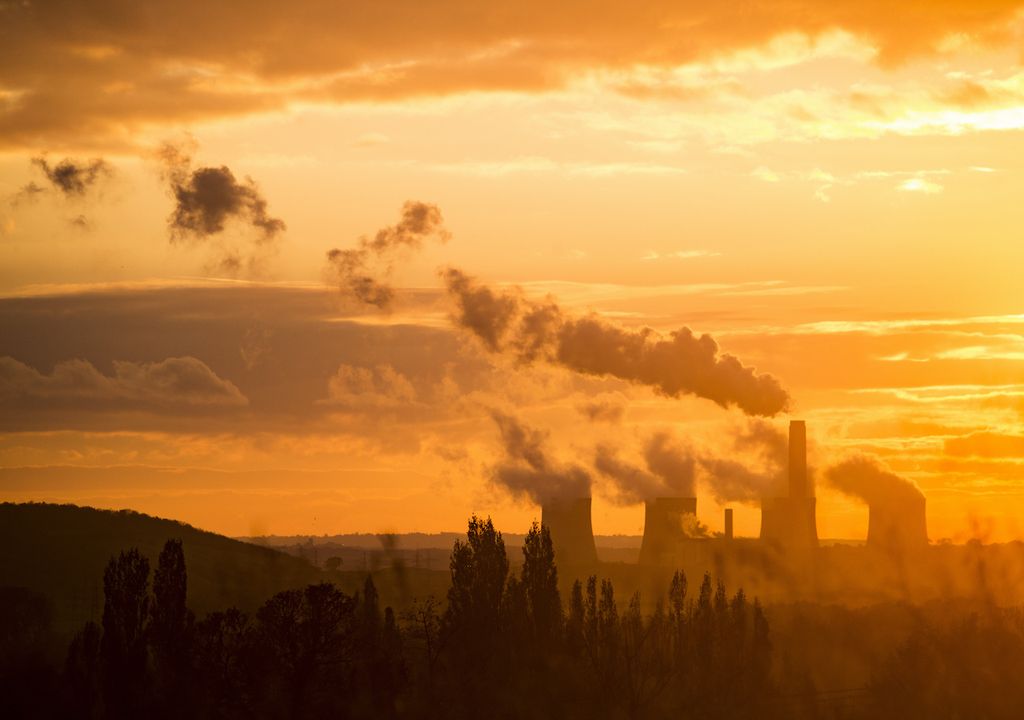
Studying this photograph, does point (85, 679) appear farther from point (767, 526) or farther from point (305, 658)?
point (767, 526)

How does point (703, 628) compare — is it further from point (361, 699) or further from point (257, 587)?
point (257, 587)

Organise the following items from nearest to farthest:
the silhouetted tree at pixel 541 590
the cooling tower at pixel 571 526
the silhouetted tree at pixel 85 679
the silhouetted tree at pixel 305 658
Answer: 1. the silhouetted tree at pixel 85 679
2. the silhouetted tree at pixel 305 658
3. the silhouetted tree at pixel 541 590
4. the cooling tower at pixel 571 526

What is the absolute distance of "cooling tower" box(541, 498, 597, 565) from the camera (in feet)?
609

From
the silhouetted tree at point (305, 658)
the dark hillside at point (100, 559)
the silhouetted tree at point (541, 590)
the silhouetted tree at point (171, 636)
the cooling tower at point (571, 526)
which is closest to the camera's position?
the silhouetted tree at point (171, 636)

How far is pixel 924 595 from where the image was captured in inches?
6767

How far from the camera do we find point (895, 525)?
7643 inches

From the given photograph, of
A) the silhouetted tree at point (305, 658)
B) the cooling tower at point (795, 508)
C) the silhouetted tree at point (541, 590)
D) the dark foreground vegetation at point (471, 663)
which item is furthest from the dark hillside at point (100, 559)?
the cooling tower at point (795, 508)

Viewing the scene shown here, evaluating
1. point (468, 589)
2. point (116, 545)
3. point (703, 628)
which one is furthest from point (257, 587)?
point (703, 628)

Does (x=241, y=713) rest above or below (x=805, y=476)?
below

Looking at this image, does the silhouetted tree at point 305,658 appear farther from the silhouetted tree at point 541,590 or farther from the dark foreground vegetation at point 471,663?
the silhouetted tree at point 541,590

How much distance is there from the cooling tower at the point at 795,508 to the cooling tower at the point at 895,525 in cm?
911

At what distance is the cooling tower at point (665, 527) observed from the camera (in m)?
191

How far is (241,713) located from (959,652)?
50950mm

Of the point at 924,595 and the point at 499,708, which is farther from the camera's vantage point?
the point at 924,595
